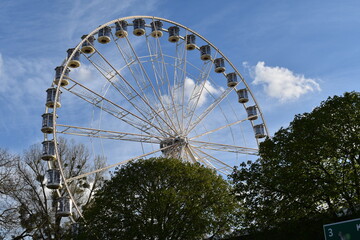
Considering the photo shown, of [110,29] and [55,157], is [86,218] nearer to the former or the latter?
[55,157]

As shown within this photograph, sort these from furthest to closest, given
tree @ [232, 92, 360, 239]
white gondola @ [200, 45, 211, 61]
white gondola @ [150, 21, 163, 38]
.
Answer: white gondola @ [200, 45, 211, 61] < white gondola @ [150, 21, 163, 38] < tree @ [232, 92, 360, 239]

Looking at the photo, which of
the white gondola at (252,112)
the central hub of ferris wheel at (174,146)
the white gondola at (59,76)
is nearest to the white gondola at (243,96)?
the white gondola at (252,112)

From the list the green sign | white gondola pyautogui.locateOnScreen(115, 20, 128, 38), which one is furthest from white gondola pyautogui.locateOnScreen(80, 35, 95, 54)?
the green sign

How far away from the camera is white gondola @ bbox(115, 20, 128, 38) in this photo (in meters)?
31.4

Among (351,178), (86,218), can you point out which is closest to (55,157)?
(86,218)

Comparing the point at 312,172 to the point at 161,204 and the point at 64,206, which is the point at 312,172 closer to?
the point at 161,204

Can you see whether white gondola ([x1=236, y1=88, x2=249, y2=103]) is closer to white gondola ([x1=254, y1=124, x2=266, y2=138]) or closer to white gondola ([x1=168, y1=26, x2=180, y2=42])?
white gondola ([x1=254, y1=124, x2=266, y2=138])

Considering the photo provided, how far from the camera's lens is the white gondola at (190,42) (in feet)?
113

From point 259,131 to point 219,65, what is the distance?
6.26 meters

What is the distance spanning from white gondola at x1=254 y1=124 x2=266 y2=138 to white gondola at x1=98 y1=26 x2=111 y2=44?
45.1 ft

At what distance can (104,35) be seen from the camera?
30734mm

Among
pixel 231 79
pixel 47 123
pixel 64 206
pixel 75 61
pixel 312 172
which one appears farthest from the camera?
pixel 231 79

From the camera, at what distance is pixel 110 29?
31.1 metres

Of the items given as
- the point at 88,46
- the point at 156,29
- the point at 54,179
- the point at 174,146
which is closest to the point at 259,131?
the point at 174,146
